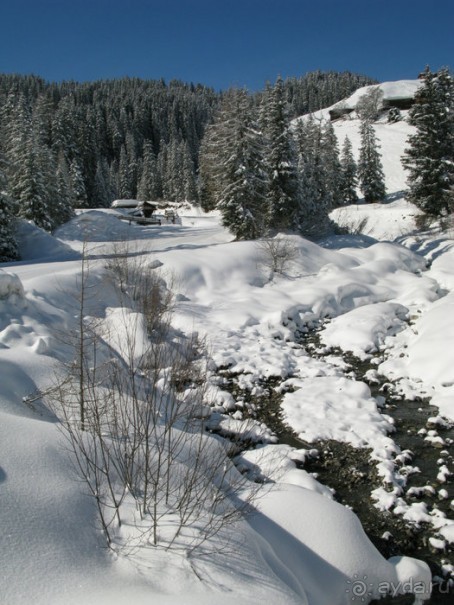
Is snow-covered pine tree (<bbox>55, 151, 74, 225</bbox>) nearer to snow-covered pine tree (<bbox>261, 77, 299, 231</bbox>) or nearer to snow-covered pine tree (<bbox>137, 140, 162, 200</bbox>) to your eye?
snow-covered pine tree (<bbox>261, 77, 299, 231</bbox>)

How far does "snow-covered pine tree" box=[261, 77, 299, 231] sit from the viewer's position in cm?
2805

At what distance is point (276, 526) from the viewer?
5949 millimetres

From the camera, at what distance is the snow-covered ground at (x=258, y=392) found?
4.04 metres

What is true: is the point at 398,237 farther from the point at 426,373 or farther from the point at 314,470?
the point at 314,470

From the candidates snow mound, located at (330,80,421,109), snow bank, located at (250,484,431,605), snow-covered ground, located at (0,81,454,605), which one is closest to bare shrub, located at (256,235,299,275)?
snow-covered ground, located at (0,81,454,605)

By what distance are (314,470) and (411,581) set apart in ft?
9.52

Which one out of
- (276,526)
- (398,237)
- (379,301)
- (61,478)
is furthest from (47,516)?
(398,237)

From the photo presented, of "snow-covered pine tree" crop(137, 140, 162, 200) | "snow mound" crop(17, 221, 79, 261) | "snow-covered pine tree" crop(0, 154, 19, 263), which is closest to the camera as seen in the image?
"snow-covered pine tree" crop(0, 154, 19, 263)

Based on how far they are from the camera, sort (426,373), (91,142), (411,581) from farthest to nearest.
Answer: (91,142) → (426,373) → (411,581)

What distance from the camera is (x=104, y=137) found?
93.6 m

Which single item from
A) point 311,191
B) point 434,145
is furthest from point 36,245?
point 434,145

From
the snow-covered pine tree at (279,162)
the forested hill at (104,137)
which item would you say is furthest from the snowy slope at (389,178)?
the forested hill at (104,137)

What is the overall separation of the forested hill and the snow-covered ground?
7.78 metres

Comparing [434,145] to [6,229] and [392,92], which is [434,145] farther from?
[392,92]
